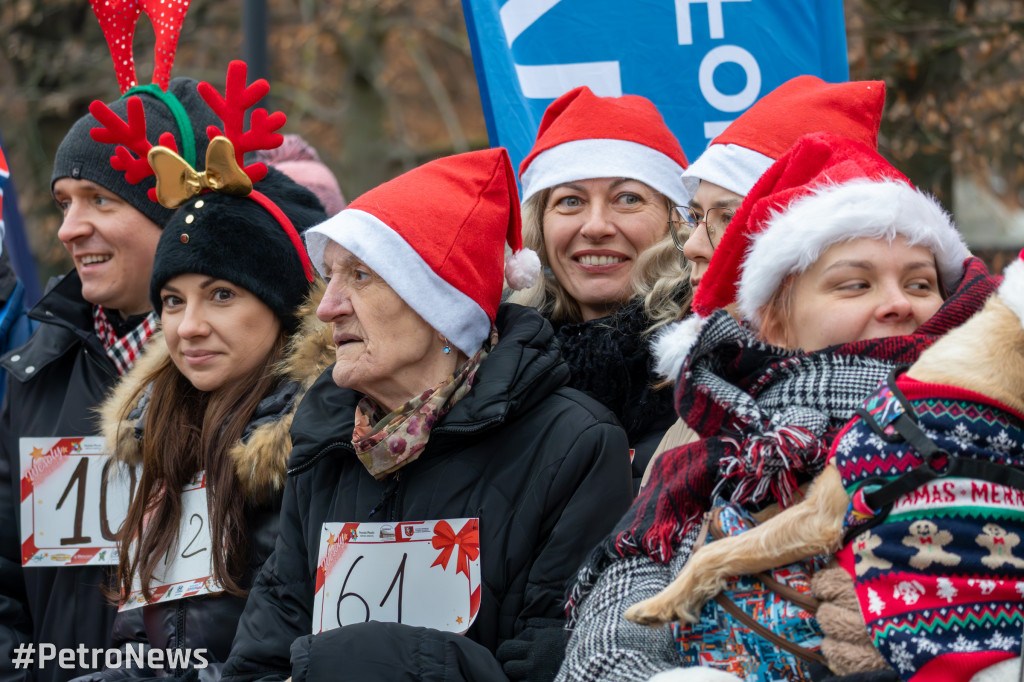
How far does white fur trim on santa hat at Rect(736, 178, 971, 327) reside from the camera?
2.23 meters

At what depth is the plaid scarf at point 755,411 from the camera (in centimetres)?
209

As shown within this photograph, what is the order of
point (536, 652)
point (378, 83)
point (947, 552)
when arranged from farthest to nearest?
point (378, 83) < point (536, 652) < point (947, 552)

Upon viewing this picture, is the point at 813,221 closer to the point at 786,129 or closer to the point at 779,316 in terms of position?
the point at 779,316

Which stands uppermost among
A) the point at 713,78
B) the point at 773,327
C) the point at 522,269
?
the point at 713,78

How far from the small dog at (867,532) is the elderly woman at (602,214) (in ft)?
4.65

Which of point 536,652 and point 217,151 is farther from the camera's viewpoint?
point 217,151

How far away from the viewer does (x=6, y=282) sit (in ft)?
14.7

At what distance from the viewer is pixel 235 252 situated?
3.54 meters

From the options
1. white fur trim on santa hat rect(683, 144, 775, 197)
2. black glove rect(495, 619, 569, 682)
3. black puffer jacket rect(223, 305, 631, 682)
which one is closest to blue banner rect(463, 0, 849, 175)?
white fur trim on santa hat rect(683, 144, 775, 197)

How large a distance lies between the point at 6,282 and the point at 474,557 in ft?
8.61

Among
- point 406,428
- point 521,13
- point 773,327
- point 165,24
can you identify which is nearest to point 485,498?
point 406,428

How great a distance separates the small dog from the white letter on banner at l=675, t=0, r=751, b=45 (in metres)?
2.23

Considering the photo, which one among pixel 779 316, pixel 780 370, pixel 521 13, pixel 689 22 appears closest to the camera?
pixel 780 370

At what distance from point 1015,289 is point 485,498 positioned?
138 cm
